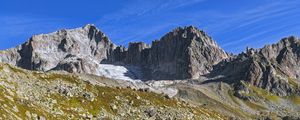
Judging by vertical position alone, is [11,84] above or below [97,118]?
above

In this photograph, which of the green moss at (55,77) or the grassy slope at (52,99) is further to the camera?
the green moss at (55,77)

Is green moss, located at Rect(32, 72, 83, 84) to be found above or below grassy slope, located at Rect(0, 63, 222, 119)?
above

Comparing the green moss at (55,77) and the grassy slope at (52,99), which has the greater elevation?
the green moss at (55,77)

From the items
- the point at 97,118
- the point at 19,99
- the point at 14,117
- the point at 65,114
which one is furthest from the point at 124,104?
the point at 14,117

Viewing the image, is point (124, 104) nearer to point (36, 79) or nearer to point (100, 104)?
point (100, 104)

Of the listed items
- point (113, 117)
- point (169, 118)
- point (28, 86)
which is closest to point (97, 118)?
point (113, 117)

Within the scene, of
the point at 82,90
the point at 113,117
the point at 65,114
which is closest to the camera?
the point at 65,114

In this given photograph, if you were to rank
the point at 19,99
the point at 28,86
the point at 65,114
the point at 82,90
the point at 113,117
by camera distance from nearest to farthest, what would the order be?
1. the point at 19,99
2. the point at 65,114
3. the point at 28,86
4. the point at 113,117
5. the point at 82,90

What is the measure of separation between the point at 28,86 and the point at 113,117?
18.4 metres

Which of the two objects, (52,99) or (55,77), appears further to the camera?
(55,77)

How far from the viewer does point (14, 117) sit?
237ft

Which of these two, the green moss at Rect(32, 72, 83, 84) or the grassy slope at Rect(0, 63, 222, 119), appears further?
the green moss at Rect(32, 72, 83, 84)

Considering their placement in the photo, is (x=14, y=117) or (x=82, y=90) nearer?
(x=14, y=117)

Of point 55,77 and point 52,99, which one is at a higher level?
point 55,77
